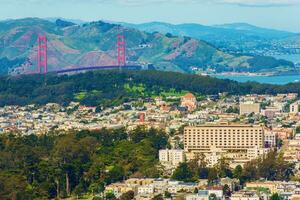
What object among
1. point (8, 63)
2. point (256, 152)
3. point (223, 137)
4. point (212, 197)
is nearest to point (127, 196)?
point (212, 197)

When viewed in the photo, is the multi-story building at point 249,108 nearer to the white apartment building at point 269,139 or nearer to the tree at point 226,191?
the white apartment building at point 269,139

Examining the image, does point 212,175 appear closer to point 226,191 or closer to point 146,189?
point 226,191

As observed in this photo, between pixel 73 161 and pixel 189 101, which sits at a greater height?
pixel 73 161

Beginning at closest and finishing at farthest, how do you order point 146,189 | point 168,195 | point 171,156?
point 168,195 < point 146,189 < point 171,156

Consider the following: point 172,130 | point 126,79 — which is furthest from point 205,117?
point 126,79

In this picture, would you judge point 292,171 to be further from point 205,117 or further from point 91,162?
point 205,117

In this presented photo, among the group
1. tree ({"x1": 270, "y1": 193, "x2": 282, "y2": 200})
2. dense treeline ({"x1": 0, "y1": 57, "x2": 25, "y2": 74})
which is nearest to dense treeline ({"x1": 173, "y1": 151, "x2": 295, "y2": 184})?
tree ({"x1": 270, "y1": 193, "x2": 282, "y2": 200})

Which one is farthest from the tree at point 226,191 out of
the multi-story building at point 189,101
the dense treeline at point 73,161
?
the multi-story building at point 189,101
